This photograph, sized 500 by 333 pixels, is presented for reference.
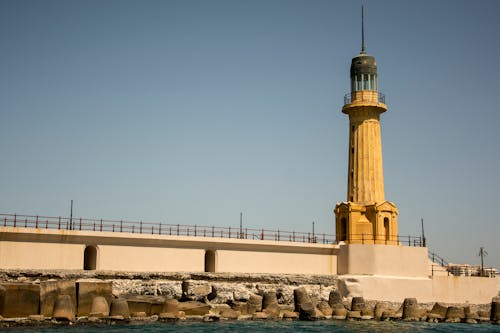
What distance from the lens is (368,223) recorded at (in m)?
38.4

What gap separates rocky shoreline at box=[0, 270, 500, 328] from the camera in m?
27.4

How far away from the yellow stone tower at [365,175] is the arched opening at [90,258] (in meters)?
13.7

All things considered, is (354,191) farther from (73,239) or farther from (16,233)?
(16,233)

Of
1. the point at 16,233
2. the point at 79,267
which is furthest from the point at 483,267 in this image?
the point at 16,233

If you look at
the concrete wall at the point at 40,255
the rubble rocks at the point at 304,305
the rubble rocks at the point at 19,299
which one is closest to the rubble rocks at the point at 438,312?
the rubble rocks at the point at 304,305

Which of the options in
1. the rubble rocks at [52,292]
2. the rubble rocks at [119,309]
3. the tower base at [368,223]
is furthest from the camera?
the tower base at [368,223]

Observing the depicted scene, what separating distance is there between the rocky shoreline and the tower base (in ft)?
10.8

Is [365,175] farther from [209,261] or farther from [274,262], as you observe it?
[209,261]

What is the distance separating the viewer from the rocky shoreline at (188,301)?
89.8 ft

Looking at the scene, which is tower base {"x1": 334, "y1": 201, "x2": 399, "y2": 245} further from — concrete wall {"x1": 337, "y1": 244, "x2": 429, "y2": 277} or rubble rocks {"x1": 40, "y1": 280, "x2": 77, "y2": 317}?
rubble rocks {"x1": 40, "y1": 280, "x2": 77, "y2": 317}

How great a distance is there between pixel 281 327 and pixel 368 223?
11062 millimetres

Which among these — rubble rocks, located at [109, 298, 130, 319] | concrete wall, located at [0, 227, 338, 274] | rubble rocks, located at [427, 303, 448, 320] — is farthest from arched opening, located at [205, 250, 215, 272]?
rubble rocks, located at [427, 303, 448, 320]

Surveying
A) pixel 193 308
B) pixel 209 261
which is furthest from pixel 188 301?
pixel 209 261

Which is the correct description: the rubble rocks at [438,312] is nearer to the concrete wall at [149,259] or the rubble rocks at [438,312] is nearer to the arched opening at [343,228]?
the arched opening at [343,228]
